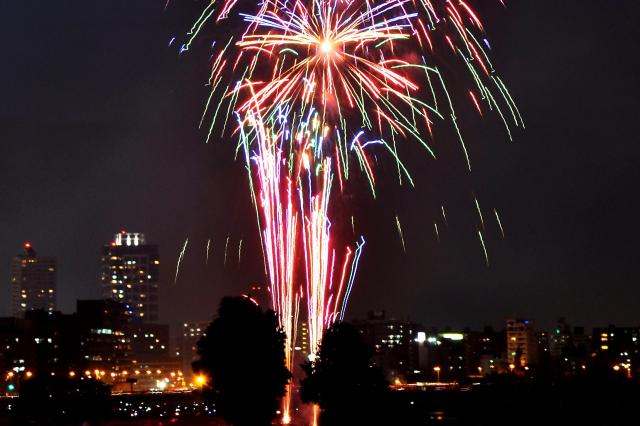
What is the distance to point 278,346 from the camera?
2980 inches

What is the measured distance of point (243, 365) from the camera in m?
74.1

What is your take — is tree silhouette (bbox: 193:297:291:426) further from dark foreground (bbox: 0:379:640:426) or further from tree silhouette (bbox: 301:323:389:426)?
tree silhouette (bbox: 301:323:389:426)

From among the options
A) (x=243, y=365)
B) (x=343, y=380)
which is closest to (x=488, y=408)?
(x=343, y=380)

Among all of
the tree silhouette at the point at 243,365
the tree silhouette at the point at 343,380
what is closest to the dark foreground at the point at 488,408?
the tree silhouette at the point at 343,380

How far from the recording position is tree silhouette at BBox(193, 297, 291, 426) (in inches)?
2913

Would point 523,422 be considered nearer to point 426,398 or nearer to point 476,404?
point 476,404

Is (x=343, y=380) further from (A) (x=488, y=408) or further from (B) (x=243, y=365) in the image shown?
(A) (x=488, y=408)

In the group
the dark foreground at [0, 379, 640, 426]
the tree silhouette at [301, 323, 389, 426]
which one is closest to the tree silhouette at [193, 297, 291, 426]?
the dark foreground at [0, 379, 640, 426]

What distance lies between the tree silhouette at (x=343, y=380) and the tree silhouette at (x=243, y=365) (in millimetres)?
10260

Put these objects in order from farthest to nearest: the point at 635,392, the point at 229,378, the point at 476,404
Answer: the point at 476,404, the point at 635,392, the point at 229,378

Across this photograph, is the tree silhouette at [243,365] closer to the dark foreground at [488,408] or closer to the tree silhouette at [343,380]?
the dark foreground at [488,408]

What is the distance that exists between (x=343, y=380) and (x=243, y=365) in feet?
45.8

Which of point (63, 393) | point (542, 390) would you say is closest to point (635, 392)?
point (542, 390)

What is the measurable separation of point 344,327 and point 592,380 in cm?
3399
